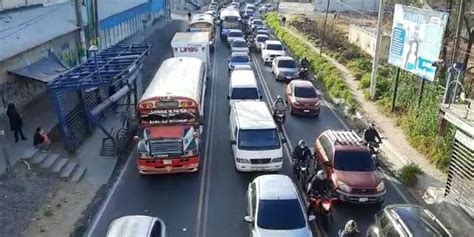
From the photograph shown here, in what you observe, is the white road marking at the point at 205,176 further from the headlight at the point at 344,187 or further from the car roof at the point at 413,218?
the car roof at the point at 413,218

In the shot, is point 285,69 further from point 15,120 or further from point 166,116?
point 15,120

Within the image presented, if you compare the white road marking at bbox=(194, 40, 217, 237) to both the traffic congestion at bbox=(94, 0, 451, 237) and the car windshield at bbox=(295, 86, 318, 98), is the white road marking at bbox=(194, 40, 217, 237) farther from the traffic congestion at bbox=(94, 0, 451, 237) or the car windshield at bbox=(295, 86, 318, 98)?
the car windshield at bbox=(295, 86, 318, 98)

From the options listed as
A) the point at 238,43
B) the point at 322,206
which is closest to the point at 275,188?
the point at 322,206

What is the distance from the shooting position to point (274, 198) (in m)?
11.9

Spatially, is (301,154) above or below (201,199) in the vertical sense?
above

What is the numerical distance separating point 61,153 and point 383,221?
40.2 ft

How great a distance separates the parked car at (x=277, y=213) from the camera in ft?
37.2

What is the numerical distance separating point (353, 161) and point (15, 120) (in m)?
12.1

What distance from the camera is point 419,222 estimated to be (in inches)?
410

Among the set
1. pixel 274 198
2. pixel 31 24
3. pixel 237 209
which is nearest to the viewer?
pixel 274 198

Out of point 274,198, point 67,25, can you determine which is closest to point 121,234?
point 274,198

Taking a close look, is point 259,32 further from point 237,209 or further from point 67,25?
point 237,209

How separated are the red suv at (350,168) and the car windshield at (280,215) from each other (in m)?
2.67

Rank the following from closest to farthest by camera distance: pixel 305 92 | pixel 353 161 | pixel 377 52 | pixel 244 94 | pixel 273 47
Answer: pixel 353 161
pixel 244 94
pixel 305 92
pixel 377 52
pixel 273 47
